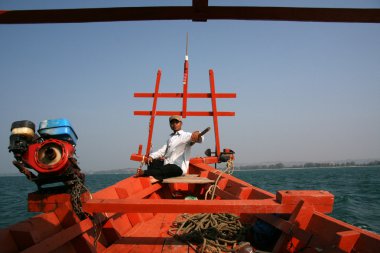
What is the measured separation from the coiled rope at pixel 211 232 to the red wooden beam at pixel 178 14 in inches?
78.1

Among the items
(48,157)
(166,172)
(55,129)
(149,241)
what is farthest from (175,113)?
(48,157)

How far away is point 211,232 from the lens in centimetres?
287

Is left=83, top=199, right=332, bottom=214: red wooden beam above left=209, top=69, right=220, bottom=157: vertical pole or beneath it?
beneath

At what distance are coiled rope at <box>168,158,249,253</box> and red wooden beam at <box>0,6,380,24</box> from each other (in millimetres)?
1984

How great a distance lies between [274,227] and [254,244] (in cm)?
31

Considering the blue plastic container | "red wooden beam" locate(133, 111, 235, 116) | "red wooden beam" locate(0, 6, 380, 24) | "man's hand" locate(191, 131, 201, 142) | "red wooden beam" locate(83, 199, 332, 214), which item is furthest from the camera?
"red wooden beam" locate(133, 111, 235, 116)

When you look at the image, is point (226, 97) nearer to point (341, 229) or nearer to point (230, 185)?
point (230, 185)

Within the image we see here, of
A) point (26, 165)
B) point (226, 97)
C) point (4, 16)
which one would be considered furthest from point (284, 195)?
point (226, 97)

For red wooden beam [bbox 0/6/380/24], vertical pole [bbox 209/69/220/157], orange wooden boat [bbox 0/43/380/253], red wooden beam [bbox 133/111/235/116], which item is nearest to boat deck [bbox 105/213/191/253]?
orange wooden boat [bbox 0/43/380/253]

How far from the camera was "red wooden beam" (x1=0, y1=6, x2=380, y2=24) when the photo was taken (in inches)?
70.6

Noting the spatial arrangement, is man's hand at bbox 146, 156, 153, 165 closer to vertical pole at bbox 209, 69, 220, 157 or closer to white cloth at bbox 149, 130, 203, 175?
white cloth at bbox 149, 130, 203, 175

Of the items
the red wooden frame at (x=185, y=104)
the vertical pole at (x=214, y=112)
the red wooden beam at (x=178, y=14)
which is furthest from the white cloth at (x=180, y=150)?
the red wooden beam at (x=178, y=14)

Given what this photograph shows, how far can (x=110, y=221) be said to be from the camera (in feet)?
9.31

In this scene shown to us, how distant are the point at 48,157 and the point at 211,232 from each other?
182 centimetres
